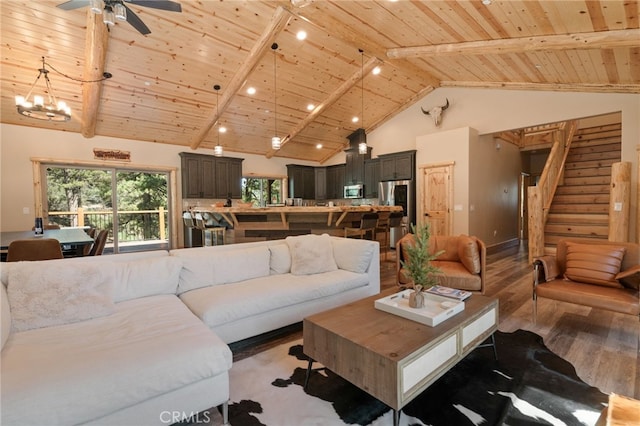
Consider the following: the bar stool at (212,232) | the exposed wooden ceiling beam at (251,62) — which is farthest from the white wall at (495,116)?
the bar stool at (212,232)

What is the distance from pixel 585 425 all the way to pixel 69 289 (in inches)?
125

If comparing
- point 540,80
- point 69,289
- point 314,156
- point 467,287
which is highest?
point 540,80

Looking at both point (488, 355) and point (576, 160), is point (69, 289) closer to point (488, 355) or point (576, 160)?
point (488, 355)

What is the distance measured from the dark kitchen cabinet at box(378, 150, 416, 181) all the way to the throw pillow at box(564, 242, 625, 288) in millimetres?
4440

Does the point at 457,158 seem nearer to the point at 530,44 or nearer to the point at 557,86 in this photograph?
the point at 557,86

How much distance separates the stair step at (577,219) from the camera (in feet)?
19.0

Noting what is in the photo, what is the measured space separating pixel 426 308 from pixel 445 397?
0.53 metres

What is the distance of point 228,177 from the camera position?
7.82 m

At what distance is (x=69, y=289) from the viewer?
1.94 m

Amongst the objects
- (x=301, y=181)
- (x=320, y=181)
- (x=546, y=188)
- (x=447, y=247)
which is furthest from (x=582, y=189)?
(x=301, y=181)

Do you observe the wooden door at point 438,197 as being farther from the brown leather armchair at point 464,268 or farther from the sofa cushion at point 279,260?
the sofa cushion at point 279,260

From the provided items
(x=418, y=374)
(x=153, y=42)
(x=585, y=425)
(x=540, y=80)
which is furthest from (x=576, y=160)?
(x=153, y=42)

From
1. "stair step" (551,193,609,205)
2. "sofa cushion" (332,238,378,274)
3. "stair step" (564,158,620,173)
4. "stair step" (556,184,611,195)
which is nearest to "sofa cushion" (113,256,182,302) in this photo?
"sofa cushion" (332,238,378,274)

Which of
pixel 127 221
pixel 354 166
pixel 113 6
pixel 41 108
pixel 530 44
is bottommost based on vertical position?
pixel 127 221
